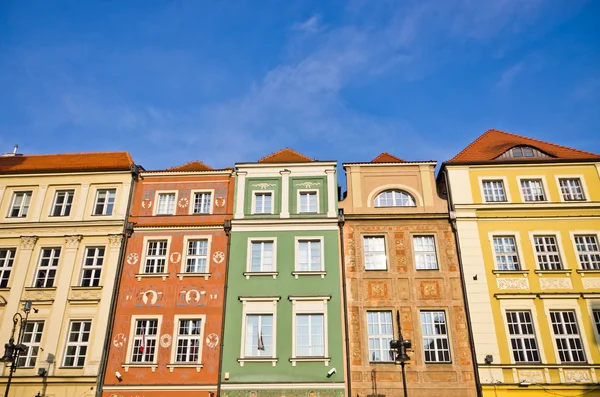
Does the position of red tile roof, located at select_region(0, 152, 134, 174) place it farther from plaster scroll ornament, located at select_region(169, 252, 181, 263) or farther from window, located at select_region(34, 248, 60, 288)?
plaster scroll ornament, located at select_region(169, 252, 181, 263)

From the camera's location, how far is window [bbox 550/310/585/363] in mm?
21188

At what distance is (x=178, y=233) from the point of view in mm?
24969

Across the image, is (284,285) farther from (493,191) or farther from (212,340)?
(493,191)

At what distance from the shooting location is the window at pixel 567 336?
21.2m

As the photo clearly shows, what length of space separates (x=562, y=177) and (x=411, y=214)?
785 centimetres

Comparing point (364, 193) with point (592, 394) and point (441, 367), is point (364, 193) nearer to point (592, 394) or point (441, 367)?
point (441, 367)

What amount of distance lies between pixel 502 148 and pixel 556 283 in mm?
7469

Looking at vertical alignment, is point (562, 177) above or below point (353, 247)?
above

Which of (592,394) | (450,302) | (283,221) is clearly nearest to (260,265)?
(283,221)

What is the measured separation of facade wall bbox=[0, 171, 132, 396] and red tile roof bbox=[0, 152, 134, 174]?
479 mm

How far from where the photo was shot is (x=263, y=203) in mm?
25672

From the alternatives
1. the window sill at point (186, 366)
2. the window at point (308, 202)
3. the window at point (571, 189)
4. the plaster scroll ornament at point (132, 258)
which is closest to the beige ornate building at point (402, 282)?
the window at point (308, 202)

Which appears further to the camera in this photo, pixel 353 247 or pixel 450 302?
pixel 353 247

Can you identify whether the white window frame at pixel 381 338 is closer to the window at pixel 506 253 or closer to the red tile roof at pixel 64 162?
the window at pixel 506 253
